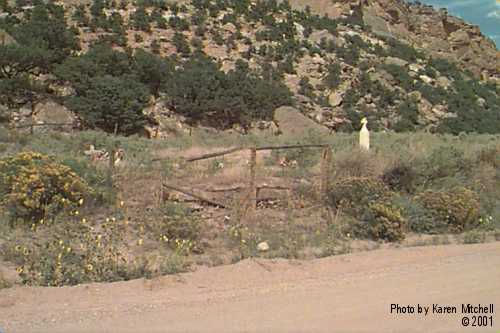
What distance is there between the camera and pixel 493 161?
16281mm

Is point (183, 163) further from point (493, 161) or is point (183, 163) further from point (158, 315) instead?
point (493, 161)

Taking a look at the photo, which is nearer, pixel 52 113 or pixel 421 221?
pixel 421 221

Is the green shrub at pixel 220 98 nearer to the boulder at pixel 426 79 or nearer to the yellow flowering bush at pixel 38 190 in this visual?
the boulder at pixel 426 79

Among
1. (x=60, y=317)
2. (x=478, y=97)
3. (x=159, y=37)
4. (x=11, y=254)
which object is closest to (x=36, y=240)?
(x=11, y=254)

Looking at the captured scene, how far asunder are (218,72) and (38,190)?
915 inches

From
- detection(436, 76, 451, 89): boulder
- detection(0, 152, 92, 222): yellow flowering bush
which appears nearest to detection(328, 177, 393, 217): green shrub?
detection(0, 152, 92, 222): yellow flowering bush

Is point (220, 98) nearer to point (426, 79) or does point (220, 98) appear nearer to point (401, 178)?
point (401, 178)

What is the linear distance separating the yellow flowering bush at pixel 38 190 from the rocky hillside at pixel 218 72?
609 inches

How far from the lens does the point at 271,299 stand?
19.9 feet

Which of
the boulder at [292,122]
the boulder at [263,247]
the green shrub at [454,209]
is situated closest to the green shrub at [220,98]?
the boulder at [292,122]

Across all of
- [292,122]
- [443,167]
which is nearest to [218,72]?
[292,122]

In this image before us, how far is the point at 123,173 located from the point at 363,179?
5.48 meters

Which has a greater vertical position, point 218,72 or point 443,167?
point 218,72

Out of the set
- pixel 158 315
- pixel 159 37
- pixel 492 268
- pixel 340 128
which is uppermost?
pixel 159 37
